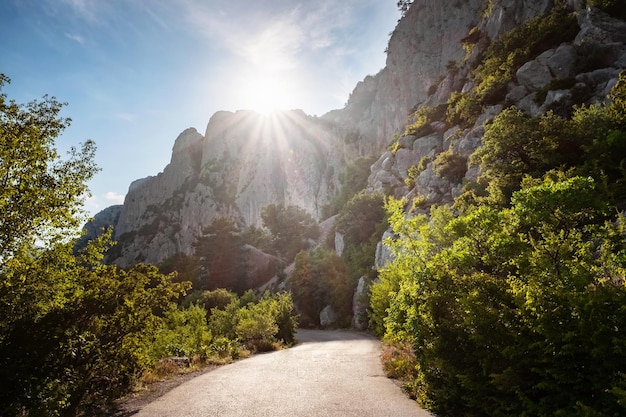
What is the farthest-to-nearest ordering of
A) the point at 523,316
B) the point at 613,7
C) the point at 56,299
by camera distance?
the point at 613,7 < the point at 56,299 < the point at 523,316

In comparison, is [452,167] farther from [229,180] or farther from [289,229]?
[229,180]

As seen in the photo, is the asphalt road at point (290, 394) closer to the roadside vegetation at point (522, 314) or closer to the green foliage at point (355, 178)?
the roadside vegetation at point (522, 314)

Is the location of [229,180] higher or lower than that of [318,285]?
higher

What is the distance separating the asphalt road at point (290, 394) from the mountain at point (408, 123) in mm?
19084

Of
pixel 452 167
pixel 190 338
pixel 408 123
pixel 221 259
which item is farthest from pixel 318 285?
pixel 408 123

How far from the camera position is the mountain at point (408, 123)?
2600 cm

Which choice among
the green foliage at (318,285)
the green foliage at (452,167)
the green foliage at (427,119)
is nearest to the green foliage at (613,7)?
the green foliage at (427,119)

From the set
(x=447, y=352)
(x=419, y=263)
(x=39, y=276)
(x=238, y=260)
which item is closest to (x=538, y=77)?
(x=419, y=263)

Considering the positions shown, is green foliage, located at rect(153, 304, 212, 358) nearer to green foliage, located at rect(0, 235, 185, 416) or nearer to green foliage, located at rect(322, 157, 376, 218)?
green foliage, located at rect(0, 235, 185, 416)

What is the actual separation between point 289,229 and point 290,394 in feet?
171

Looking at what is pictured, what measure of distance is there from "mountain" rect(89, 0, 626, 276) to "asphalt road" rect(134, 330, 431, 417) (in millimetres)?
19084

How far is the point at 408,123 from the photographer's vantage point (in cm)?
5388

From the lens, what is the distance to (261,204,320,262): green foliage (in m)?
59.2

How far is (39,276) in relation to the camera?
678 cm
